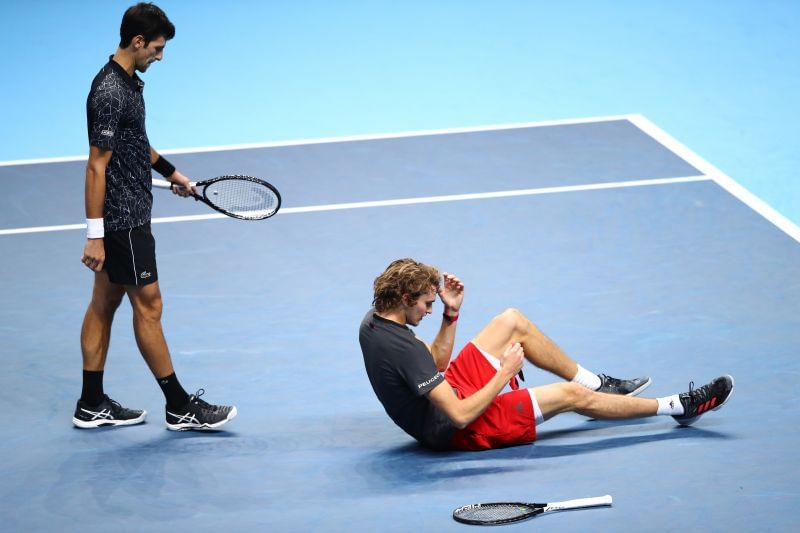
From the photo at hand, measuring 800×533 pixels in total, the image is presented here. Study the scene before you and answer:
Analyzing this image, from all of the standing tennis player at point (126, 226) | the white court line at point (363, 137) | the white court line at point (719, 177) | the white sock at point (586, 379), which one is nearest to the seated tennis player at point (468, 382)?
the white sock at point (586, 379)

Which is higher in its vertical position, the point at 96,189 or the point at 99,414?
the point at 96,189

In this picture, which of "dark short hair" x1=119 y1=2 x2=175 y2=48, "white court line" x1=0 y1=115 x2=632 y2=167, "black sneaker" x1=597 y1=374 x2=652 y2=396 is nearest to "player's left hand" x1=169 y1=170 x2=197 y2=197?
"dark short hair" x1=119 y1=2 x2=175 y2=48

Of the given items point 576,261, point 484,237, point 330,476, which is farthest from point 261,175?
point 330,476

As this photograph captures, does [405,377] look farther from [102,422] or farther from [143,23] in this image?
[143,23]

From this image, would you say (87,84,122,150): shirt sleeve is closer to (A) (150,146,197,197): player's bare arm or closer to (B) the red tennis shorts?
(A) (150,146,197,197): player's bare arm

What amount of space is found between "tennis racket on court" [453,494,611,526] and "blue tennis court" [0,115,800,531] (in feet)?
0.19

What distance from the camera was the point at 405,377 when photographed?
5.79 metres

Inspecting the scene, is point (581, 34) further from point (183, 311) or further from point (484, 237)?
point (183, 311)

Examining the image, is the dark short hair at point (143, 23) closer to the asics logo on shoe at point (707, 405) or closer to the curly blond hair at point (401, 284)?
the curly blond hair at point (401, 284)

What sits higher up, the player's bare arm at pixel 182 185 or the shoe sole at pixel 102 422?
the player's bare arm at pixel 182 185

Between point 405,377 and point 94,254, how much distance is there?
5.29ft

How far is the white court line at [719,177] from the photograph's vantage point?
9.21 metres

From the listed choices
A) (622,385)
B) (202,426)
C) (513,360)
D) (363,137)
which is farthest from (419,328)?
(363,137)

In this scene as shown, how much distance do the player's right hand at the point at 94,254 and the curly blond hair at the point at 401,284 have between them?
1.35 m
